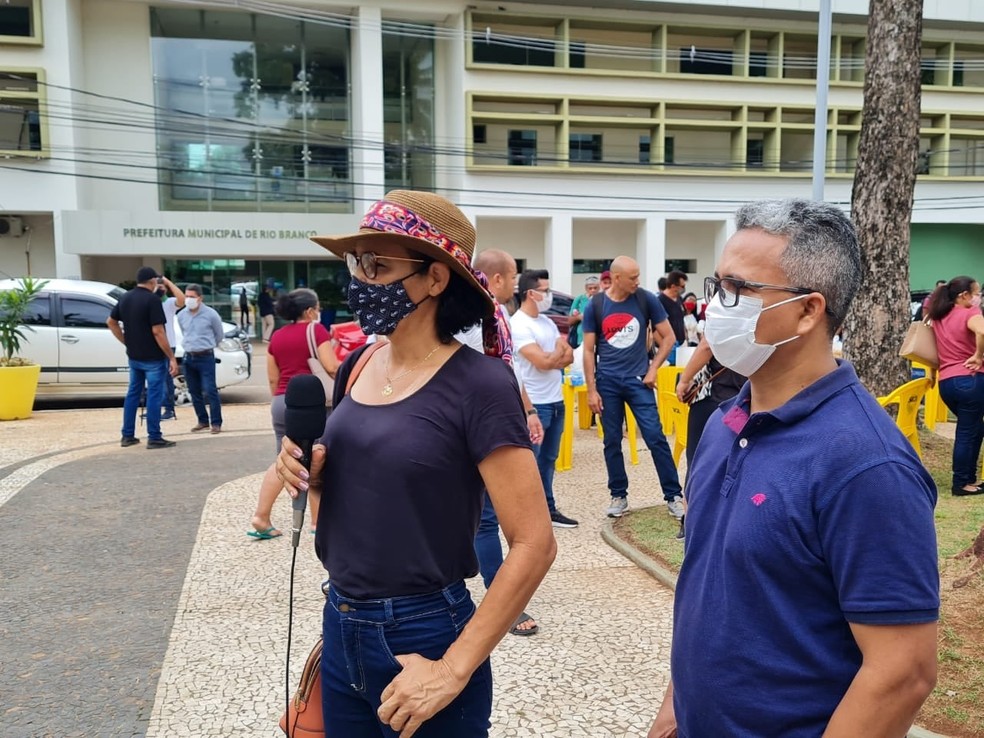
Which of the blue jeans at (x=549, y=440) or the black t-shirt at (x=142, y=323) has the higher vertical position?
the black t-shirt at (x=142, y=323)

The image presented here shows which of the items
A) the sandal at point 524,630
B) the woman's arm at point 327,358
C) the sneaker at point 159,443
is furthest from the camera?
the sneaker at point 159,443

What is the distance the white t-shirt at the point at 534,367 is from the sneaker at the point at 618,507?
3.18ft

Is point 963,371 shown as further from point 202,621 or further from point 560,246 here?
point 560,246

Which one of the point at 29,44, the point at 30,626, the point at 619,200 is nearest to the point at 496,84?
the point at 619,200

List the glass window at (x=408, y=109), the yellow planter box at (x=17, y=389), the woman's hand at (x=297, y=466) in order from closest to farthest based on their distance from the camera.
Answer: the woman's hand at (x=297, y=466) → the yellow planter box at (x=17, y=389) → the glass window at (x=408, y=109)

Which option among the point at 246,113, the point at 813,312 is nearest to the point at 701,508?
the point at 813,312

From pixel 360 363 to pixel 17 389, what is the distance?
450 inches

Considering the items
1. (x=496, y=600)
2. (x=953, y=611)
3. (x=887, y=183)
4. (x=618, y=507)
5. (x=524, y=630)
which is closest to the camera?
(x=496, y=600)

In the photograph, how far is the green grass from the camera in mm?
3246

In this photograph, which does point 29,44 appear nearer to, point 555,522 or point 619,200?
point 619,200

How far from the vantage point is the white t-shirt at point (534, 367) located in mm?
6164

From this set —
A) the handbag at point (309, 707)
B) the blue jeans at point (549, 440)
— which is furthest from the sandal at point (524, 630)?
the handbag at point (309, 707)

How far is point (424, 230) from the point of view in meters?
1.98

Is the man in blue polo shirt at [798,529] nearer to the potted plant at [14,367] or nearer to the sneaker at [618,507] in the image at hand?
the sneaker at [618,507]
